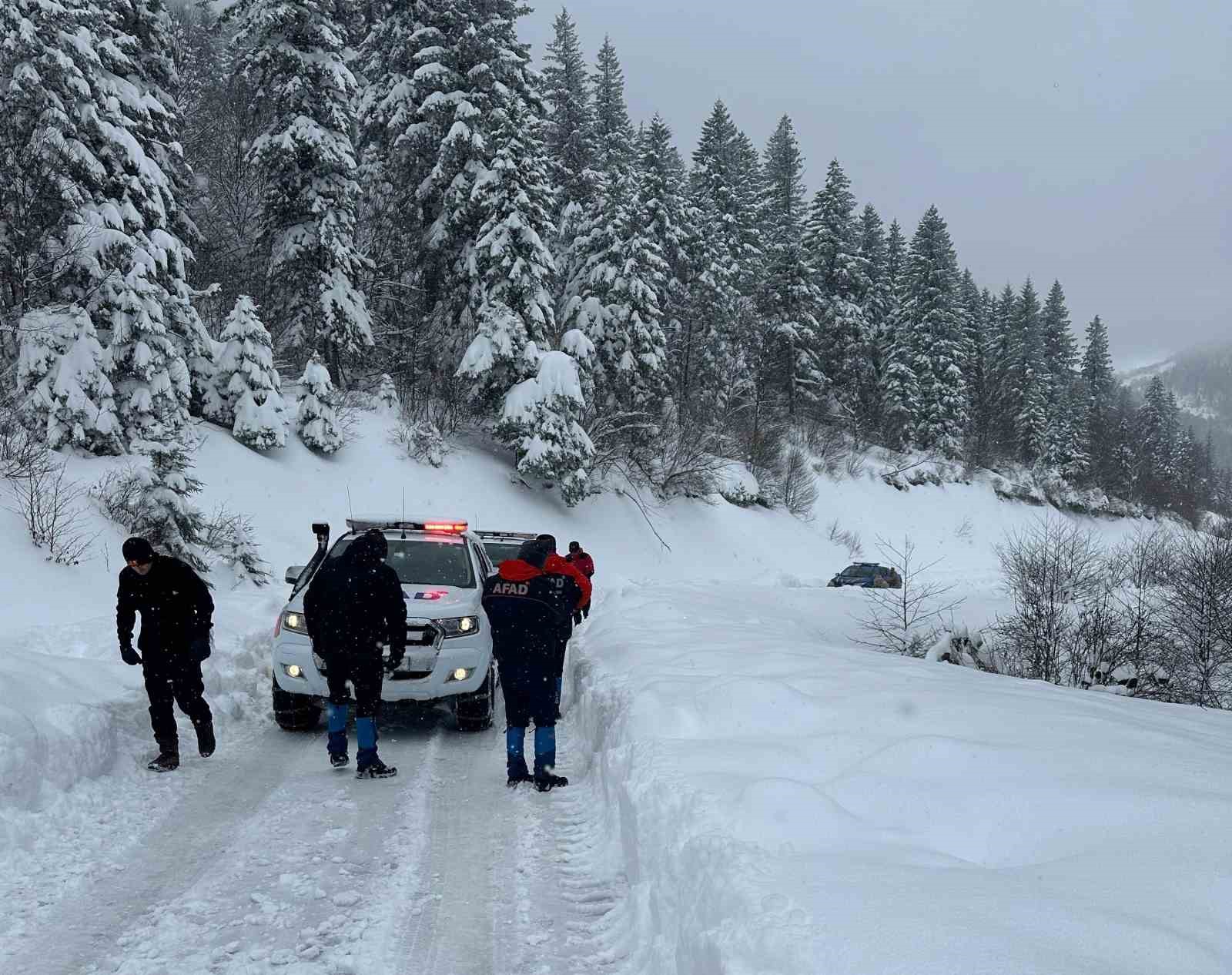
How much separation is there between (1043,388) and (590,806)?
65.0 m

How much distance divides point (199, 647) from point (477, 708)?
247cm

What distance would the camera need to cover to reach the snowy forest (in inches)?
634

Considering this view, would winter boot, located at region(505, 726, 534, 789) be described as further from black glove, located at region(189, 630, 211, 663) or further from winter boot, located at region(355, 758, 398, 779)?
black glove, located at region(189, 630, 211, 663)

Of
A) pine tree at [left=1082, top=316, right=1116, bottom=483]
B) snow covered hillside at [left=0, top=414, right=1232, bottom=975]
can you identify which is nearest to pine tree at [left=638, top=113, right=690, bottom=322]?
snow covered hillside at [left=0, top=414, right=1232, bottom=975]

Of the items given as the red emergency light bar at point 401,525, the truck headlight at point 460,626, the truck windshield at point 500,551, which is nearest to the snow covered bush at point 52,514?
the truck windshield at point 500,551

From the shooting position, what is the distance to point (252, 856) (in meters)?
4.83

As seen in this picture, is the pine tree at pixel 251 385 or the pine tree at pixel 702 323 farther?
the pine tree at pixel 702 323

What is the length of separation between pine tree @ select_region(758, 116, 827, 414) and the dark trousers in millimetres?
39943

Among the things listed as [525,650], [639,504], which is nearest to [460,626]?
[525,650]

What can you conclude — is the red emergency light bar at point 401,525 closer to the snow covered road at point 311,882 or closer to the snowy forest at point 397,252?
the snow covered road at point 311,882

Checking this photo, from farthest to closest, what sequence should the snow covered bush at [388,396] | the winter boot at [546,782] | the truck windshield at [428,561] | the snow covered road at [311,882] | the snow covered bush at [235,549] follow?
the snow covered bush at [388,396] < the snow covered bush at [235,549] < the truck windshield at [428,561] < the winter boot at [546,782] < the snow covered road at [311,882]

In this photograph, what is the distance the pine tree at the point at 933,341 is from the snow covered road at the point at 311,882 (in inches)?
1896

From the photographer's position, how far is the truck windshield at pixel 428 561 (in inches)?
333

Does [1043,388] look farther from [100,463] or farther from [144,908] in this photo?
[144,908]
